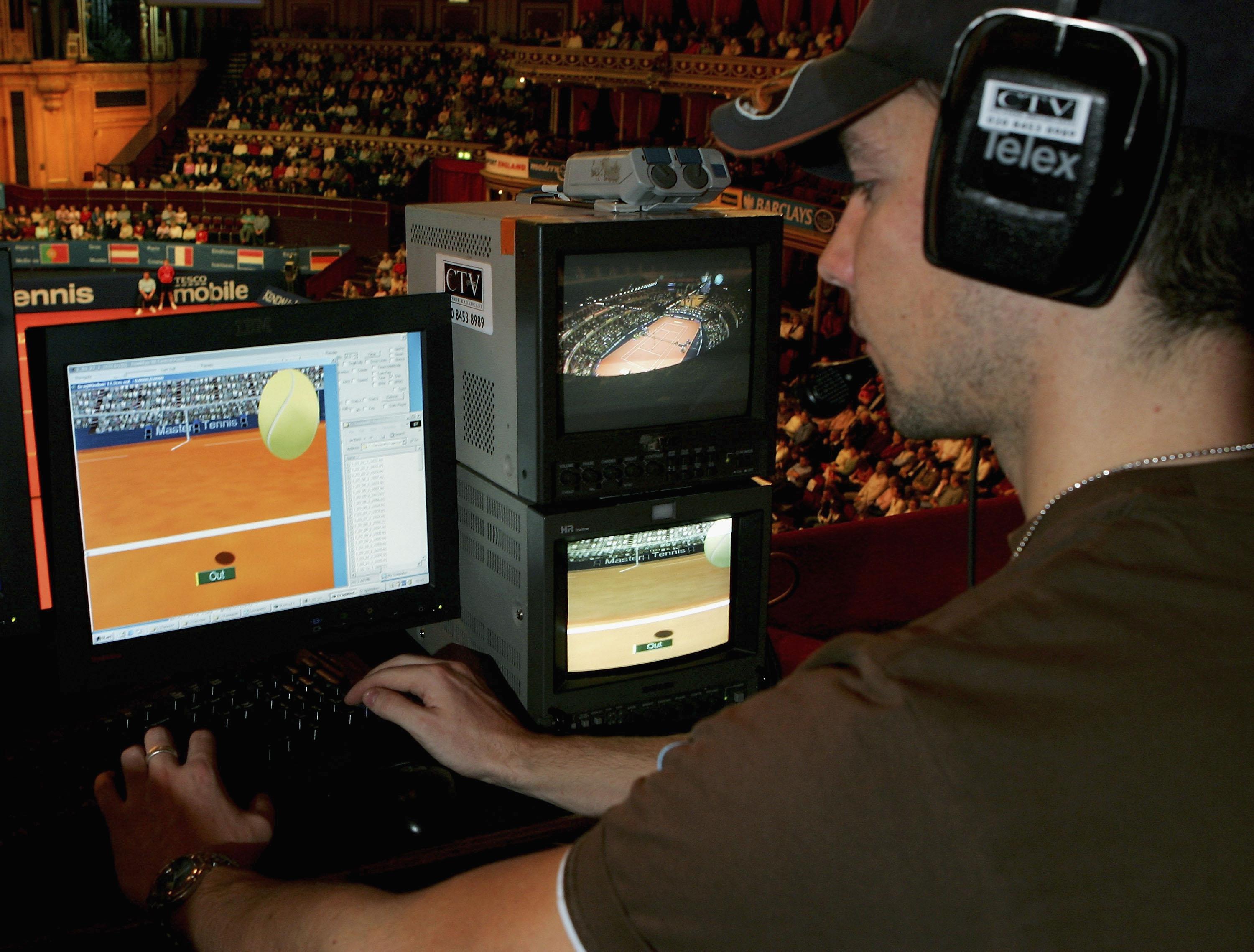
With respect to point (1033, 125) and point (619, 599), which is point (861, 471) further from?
point (1033, 125)

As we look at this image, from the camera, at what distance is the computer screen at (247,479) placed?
150 cm

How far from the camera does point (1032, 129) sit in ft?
2.53

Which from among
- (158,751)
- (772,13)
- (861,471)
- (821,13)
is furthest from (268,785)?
(772,13)

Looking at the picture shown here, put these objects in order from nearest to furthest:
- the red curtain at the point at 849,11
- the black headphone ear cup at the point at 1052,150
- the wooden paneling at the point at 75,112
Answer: the black headphone ear cup at the point at 1052,150 → the red curtain at the point at 849,11 → the wooden paneling at the point at 75,112

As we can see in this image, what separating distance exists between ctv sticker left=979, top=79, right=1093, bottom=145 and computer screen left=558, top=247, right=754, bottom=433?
0.89 metres

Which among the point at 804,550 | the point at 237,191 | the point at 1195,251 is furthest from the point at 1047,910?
the point at 237,191

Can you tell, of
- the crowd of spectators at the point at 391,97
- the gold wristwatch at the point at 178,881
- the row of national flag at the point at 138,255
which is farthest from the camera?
the crowd of spectators at the point at 391,97

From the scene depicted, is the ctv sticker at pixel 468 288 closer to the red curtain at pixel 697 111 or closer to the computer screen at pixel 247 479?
the computer screen at pixel 247 479

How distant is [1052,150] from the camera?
0.77m

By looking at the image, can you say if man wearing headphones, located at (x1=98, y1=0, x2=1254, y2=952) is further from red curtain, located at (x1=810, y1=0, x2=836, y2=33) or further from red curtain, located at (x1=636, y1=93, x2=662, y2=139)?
red curtain, located at (x1=636, y1=93, x2=662, y2=139)

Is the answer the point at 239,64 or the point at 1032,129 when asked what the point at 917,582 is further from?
the point at 239,64

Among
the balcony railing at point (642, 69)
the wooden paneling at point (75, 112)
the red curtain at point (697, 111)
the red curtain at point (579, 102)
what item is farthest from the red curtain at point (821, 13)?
the wooden paneling at point (75, 112)

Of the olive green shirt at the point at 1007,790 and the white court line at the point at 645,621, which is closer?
the olive green shirt at the point at 1007,790

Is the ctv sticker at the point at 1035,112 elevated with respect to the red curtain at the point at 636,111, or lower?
lower
